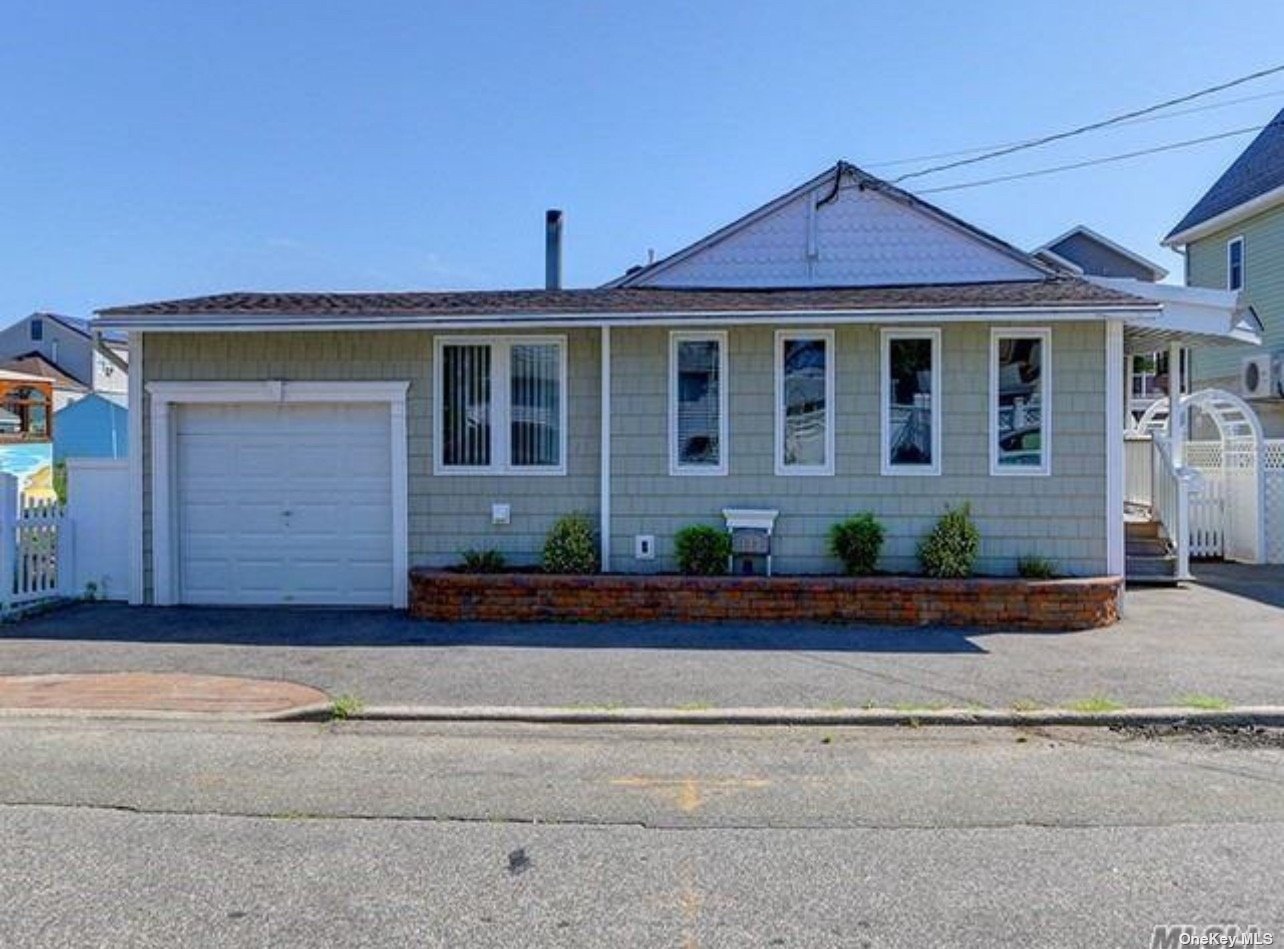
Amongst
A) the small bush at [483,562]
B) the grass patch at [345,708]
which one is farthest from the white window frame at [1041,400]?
the grass patch at [345,708]

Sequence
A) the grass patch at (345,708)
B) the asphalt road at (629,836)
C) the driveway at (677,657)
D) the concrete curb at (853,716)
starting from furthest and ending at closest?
the driveway at (677,657)
the grass patch at (345,708)
the concrete curb at (853,716)
the asphalt road at (629,836)

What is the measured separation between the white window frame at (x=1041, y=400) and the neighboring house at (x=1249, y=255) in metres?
13.0

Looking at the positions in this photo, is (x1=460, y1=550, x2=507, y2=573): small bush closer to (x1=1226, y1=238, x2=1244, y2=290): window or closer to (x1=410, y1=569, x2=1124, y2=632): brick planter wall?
(x1=410, y1=569, x2=1124, y2=632): brick planter wall

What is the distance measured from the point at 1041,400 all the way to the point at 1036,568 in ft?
6.03

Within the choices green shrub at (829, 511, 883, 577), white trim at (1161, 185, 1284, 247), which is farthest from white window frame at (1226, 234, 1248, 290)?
green shrub at (829, 511, 883, 577)

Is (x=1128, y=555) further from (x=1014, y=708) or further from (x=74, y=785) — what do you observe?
(x=74, y=785)

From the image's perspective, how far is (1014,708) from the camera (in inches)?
257

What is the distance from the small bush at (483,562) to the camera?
33.8 ft

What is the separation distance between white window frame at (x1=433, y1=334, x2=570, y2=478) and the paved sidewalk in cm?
387

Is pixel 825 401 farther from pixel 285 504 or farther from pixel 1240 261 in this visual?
pixel 1240 261

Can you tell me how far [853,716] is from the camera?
20.9 feet

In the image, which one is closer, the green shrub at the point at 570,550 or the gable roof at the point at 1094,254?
the green shrub at the point at 570,550

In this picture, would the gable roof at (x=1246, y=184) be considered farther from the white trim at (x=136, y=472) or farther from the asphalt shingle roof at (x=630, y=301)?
the white trim at (x=136, y=472)

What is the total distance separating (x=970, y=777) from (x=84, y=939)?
4.33 metres
